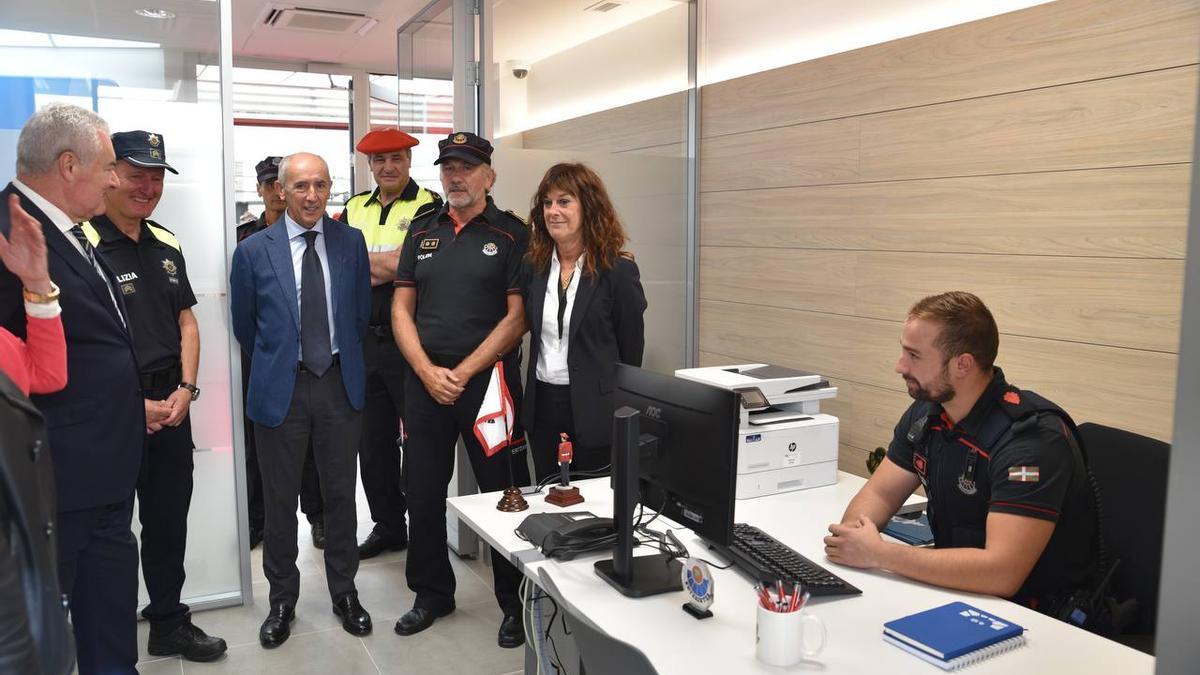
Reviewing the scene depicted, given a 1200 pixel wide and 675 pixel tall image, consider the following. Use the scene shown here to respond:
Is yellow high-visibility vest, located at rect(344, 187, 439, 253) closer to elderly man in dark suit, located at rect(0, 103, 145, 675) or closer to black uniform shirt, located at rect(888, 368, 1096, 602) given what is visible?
elderly man in dark suit, located at rect(0, 103, 145, 675)

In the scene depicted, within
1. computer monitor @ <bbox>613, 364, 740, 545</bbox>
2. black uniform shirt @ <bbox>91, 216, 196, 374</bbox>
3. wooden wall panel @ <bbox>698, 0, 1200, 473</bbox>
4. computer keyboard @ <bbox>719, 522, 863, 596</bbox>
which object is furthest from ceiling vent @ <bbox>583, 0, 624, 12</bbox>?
computer keyboard @ <bbox>719, 522, 863, 596</bbox>

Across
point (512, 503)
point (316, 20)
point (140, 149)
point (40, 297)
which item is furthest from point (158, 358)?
point (316, 20)

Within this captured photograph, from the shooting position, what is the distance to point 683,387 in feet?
6.87

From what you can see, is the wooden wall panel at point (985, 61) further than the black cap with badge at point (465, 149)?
No

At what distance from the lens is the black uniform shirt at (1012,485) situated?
208 centimetres

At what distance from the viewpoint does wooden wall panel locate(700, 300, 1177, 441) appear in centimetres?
279

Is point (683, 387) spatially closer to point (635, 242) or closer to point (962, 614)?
point (962, 614)

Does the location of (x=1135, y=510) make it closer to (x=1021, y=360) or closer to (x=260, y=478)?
(x=1021, y=360)

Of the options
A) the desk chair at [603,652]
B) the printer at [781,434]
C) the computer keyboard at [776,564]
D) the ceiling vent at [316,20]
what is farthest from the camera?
the ceiling vent at [316,20]

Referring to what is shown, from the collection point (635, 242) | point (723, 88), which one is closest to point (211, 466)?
point (635, 242)

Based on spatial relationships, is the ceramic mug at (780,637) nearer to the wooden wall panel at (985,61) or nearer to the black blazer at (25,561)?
the black blazer at (25,561)

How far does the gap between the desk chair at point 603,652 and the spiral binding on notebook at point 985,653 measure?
0.65m

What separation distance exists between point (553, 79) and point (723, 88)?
2.73 feet

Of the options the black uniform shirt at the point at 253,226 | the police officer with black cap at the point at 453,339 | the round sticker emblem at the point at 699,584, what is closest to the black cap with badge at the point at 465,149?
the police officer with black cap at the point at 453,339
